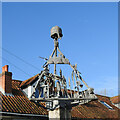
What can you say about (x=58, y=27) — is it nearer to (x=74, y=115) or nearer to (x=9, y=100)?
(x=9, y=100)

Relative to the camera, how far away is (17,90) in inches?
803

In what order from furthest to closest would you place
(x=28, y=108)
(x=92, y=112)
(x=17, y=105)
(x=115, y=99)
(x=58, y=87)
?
(x=115, y=99) < (x=92, y=112) < (x=28, y=108) < (x=17, y=105) < (x=58, y=87)

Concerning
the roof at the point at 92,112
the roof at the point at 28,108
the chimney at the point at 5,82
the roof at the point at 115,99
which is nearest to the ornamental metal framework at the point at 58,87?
the roof at the point at 28,108

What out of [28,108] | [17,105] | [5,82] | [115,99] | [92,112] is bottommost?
[92,112]

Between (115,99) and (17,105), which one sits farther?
(115,99)

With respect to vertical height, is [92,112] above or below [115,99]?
below

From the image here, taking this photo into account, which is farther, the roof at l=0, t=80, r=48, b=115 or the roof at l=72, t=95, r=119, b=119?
the roof at l=72, t=95, r=119, b=119

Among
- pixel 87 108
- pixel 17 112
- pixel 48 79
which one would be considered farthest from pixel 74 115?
pixel 48 79

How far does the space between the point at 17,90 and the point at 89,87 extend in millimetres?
11547

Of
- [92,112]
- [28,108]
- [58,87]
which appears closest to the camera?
[58,87]

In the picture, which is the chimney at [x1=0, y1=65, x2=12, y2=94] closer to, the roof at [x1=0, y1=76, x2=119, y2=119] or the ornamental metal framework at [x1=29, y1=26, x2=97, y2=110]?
the roof at [x1=0, y1=76, x2=119, y2=119]

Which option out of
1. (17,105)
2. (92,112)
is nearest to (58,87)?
(17,105)

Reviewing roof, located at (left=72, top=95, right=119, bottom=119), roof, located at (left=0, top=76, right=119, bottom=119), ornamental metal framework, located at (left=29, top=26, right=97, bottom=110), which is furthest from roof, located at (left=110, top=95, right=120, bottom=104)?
ornamental metal framework, located at (left=29, top=26, right=97, bottom=110)

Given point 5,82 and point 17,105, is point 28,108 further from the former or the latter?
point 5,82
